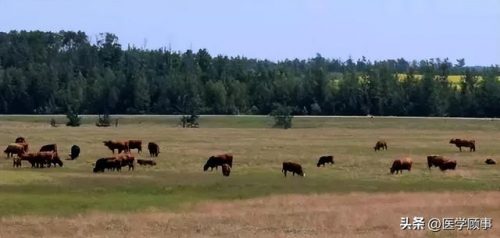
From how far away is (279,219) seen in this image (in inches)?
1131

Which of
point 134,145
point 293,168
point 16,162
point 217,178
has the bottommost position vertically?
point 217,178

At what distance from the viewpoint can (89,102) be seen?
16450cm

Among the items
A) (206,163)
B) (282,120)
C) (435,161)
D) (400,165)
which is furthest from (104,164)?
(282,120)

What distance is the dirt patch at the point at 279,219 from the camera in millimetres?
25859

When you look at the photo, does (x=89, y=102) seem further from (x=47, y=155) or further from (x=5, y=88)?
(x=47, y=155)

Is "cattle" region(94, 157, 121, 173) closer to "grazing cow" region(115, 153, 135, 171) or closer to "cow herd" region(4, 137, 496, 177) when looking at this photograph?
"cow herd" region(4, 137, 496, 177)

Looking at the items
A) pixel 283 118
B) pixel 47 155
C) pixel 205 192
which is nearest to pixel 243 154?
pixel 47 155

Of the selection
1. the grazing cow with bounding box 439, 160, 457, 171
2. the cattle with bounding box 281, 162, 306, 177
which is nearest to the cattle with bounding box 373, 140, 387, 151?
the grazing cow with bounding box 439, 160, 457, 171

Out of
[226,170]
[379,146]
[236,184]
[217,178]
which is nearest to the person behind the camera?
[236,184]

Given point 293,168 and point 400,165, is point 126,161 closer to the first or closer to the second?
point 293,168

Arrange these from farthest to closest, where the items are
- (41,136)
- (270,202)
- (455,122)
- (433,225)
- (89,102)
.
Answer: (89,102), (455,122), (41,136), (270,202), (433,225)

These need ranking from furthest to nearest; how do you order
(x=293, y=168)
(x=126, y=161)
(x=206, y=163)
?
(x=206, y=163), (x=126, y=161), (x=293, y=168)

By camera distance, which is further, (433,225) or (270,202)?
(270,202)

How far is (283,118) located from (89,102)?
54193 mm
